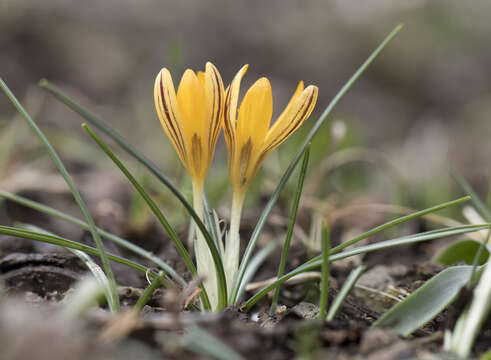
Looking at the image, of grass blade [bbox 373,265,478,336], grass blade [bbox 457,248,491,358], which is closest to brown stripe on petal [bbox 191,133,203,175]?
grass blade [bbox 373,265,478,336]

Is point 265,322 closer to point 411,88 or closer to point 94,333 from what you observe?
point 94,333

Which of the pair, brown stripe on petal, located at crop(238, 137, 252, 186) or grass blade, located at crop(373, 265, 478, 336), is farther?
brown stripe on petal, located at crop(238, 137, 252, 186)

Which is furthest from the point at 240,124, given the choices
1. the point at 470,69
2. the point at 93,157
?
the point at 470,69

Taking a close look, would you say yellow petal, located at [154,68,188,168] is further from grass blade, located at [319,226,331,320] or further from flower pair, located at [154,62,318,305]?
grass blade, located at [319,226,331,320]

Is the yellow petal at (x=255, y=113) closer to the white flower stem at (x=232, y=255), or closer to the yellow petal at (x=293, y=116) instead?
the yellow petal at (x=293, y=116)

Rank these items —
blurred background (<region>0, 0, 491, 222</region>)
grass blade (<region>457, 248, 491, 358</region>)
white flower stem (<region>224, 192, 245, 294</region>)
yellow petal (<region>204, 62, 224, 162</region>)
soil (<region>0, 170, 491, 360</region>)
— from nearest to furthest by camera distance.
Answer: soil (<region>0, 170, 491, 360</region>)
grass blade (<region>457, 248, 491, 358</region>)
yellow petal (<region>204, 62, 224, 162</region>)
white flower stem (<region>224, 192, 245, 294</region>)
blurred background (<region>0, 0, 491, 222</region>)

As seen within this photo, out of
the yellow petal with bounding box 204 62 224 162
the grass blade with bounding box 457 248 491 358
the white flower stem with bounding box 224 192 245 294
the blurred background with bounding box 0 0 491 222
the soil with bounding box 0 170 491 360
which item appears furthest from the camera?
the blurred background with bounding box 0 0 491 222

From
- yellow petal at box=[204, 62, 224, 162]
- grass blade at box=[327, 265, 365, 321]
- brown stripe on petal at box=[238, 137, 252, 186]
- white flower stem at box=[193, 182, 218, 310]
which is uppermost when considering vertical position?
yellow petal at box=[204, 62, 224, 162]

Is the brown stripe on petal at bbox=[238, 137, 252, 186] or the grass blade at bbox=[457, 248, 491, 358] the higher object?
the brown stripe on petal at bbox=[238, 137, 252, 186]
